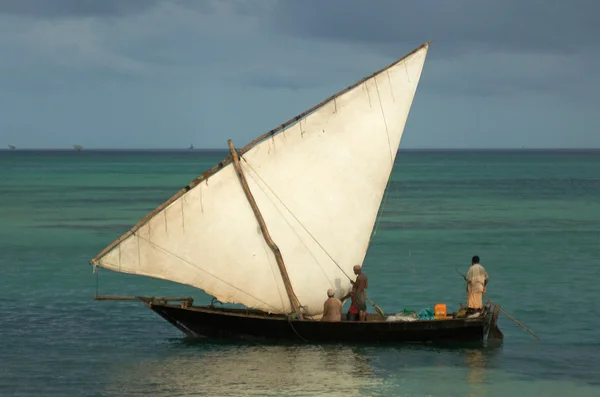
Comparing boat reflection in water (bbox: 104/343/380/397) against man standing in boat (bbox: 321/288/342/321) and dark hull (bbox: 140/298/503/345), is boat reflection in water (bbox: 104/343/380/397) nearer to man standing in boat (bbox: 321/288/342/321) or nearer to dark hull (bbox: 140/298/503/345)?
dark hull (bbox: 140/298/503/345)

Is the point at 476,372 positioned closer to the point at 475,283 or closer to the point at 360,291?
the point at 475,283

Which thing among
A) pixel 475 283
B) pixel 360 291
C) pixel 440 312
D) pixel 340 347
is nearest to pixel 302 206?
pixel 360 291

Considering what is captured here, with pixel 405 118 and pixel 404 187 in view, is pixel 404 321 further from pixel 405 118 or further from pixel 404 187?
pixel 404 187

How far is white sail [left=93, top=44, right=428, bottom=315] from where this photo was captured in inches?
1164

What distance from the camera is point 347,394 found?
81.9 feet

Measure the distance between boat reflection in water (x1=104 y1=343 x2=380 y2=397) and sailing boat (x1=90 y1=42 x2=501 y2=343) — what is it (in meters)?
0.83

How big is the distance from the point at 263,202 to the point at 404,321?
4922 mm

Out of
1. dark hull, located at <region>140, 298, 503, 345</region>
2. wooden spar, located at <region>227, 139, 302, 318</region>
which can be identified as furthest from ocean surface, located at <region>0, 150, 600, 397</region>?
wooden spar, located at <region>227, 139, 302, 318</region>

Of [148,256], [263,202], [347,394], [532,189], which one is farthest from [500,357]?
[532,189]

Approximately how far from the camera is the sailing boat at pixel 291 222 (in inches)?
1151

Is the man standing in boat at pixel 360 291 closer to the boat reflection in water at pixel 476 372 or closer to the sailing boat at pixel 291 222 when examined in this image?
the sailing boat at pixel 291 222

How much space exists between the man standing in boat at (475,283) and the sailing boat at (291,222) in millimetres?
548

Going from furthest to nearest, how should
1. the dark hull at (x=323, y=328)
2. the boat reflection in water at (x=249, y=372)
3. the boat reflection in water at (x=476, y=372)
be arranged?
the dark hull at (x=323, y=328)
the boat reflection in water at (x=476, y=372)
the boat reflection in water at (x=249, y=372)

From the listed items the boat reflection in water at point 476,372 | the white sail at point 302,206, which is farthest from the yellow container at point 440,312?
the white sail at point 302,206
